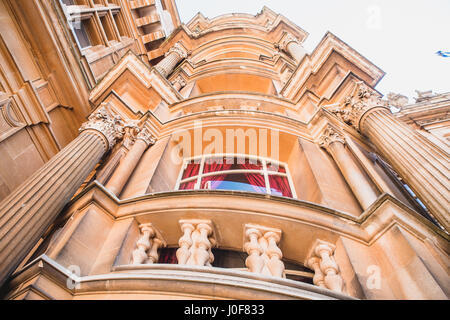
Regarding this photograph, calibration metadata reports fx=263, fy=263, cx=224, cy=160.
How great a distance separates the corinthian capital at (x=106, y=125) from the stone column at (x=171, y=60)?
908 cm

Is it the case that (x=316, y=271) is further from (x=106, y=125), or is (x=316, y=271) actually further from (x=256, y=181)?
(x=106, y=125)

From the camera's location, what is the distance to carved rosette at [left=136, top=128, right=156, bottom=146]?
7.61 meters

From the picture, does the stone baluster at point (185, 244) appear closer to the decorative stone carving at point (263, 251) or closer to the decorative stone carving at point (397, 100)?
the decorative stone carving at point (263, 251)

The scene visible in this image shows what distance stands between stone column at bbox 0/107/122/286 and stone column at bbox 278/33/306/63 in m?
14.3

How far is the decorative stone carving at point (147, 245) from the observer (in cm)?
405

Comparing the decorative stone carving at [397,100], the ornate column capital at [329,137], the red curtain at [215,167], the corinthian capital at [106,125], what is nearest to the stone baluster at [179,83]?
the corinthian capital at [106,125]

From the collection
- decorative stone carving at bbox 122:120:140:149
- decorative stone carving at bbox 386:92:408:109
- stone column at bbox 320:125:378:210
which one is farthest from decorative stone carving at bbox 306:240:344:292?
decorative stone carving at bbox 386:92:408:109

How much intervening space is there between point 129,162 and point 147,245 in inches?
113

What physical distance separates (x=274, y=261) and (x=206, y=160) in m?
4.48

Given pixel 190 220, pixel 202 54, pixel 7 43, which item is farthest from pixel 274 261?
pixel 202 54

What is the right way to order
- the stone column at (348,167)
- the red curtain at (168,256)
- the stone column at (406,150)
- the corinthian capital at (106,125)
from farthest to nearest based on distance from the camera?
the corinthian capital at (106,125), the stone column at (348,167), the red curtain at (168,256), the stone column at (406,150)

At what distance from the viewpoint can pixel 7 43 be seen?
6594mm

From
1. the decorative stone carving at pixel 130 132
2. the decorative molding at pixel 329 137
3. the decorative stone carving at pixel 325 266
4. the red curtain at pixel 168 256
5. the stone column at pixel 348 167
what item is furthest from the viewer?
the decorative stone carving at pixel 130 132
